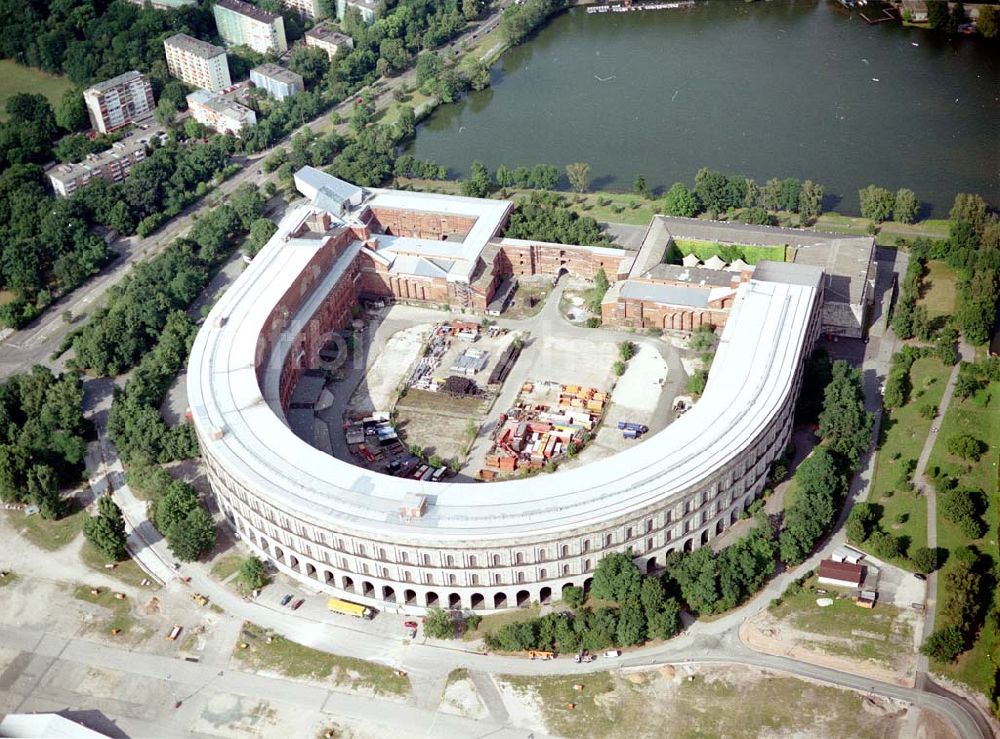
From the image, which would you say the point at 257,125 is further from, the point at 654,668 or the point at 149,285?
the point at 654,668

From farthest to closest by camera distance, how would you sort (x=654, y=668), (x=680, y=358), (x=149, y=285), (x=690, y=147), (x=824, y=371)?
(x=690, y=147) → (x=149, y=285) → (x=680, y=358) → (x=824, y=371) → (x=654, y=668)

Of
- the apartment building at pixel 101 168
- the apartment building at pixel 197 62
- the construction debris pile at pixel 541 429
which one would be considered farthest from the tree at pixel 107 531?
the apartment building at pixel 197 62

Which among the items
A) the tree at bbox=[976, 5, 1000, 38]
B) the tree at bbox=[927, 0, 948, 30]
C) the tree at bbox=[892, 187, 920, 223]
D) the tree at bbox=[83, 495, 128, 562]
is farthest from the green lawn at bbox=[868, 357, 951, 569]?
the tree at bbox=[927, 0, 948, 30]

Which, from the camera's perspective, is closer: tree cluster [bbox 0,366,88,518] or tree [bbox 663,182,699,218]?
tree cluster [bbox 0,366,88,518]

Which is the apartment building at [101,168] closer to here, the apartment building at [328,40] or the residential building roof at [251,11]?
the residential building roof at [251,11]

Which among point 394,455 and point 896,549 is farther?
point 394,455

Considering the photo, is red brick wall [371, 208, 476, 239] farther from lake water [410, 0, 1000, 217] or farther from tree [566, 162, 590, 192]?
lake water [410, 0, 1000, 217]

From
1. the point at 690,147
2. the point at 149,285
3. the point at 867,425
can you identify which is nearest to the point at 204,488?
the point at 149,285
